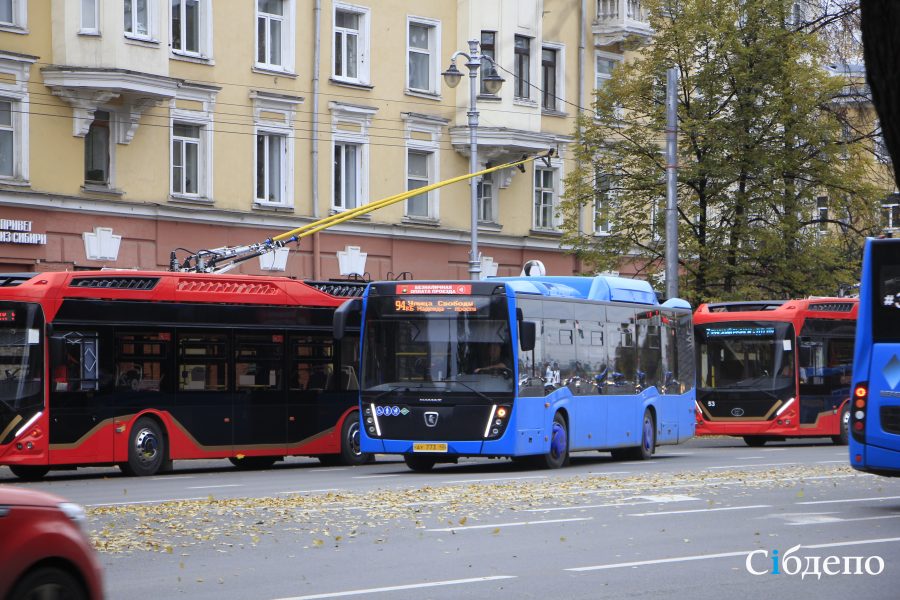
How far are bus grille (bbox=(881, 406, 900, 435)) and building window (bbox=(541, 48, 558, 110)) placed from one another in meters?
28.0

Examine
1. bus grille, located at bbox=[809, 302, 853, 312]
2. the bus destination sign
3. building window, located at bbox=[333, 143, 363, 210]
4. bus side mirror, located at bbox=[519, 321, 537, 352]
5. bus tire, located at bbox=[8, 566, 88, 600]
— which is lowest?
bus tire, located at bbox=[8, 566, 88, 600]

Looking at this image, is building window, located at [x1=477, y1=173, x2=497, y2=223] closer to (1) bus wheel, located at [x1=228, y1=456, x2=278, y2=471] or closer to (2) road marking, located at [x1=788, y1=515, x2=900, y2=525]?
(1) bus wheel, located at [x1=228, y1=456, x2=278, y2=471]

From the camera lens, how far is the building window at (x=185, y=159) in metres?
35.4

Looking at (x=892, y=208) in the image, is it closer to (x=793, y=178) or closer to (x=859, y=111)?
(x=793, y=178)

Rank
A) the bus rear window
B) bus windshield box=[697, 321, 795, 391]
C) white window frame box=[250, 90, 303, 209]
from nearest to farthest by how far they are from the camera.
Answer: the bus rear window, bus windshield box=[697, 321, 795, 391], white window frame box=[250, 90, 303, 209]

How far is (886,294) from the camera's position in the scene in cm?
1755

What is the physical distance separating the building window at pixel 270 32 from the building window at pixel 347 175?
276 centimetres

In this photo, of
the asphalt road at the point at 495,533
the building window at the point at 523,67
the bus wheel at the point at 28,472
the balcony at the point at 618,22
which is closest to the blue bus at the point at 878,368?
the asphalt road at the point at 495,533

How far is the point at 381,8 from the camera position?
1581 inches

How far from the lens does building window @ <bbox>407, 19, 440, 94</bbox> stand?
136 ft

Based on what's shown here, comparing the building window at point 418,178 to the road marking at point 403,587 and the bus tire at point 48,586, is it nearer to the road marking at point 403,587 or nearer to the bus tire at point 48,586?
the road marking at point 403,587

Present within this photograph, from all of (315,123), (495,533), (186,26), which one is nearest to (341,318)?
(495,533)

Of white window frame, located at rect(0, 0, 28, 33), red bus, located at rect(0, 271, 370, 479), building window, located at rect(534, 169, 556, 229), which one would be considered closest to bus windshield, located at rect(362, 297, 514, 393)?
red bus, located at rect(0, 271, 370, 479)

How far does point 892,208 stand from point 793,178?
11.2 feet
